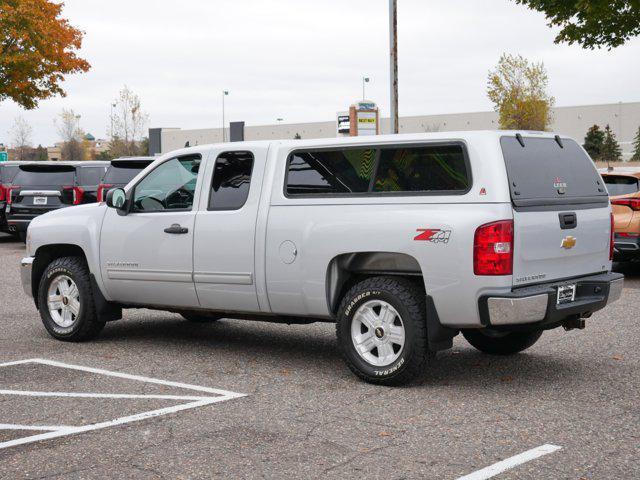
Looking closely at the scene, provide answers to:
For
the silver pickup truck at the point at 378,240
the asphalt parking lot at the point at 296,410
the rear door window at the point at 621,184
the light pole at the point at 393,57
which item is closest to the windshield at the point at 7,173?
the light pole at the point at 393,57

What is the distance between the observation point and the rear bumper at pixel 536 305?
634 centimetres

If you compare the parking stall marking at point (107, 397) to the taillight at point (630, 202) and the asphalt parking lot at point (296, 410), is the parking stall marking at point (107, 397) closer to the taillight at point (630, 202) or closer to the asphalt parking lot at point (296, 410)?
the asphalt parking lot at point (296, 410)

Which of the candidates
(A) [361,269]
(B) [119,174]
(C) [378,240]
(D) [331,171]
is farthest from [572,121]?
(C) [378,240]

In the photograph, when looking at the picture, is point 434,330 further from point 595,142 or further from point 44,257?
point 595,142

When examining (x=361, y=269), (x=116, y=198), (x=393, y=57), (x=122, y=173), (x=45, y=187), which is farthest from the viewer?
(x=393, y=57)

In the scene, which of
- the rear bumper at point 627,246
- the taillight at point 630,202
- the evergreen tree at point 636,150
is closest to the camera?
the rear bumper at point 627,246

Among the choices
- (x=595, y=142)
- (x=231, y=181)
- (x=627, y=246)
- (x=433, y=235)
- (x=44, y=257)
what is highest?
(x=595, y=142)

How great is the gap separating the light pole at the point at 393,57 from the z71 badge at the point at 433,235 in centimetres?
1613

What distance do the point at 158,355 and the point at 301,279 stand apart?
1763 millimetres

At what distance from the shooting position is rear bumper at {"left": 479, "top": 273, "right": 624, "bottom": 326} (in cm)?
634

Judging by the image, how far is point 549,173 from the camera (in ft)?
22.9

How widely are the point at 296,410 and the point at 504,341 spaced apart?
2525 millimetres

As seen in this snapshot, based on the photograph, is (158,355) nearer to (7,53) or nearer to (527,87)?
(7,53)

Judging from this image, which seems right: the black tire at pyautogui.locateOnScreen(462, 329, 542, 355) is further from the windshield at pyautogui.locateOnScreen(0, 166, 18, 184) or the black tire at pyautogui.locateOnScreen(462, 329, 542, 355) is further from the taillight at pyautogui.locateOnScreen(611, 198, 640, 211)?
the windshield at pyautogui.locateOnScreen(0, 166, 18, 184)
